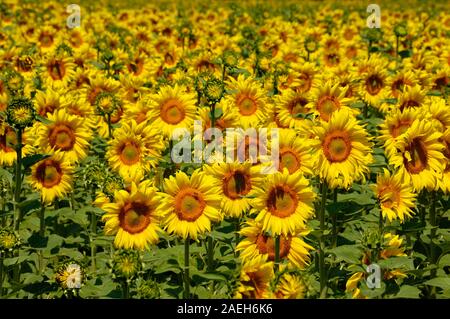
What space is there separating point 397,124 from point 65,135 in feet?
10.2

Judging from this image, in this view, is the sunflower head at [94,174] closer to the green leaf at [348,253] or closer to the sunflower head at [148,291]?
the sunflower head at [148,291]

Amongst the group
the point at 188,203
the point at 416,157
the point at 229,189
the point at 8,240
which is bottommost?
the point at 8,240

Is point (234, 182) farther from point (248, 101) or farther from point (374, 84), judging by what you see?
point (374, 84)

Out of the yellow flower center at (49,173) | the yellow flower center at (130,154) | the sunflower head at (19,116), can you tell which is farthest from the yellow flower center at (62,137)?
the sunflower head at (19,116)

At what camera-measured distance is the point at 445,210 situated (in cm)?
630

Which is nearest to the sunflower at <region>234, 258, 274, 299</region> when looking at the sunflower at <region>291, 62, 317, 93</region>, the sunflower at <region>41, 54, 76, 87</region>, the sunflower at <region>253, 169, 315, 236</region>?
the sunflower at <region>253, 169, 315, 236</region>

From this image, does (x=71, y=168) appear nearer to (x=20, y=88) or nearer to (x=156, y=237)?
(x=156, y=237)

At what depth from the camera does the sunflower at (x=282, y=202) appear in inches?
187

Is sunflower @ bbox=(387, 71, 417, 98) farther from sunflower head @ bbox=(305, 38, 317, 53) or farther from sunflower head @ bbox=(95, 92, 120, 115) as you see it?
sunflower head @ bbox=(95, 92, 120, 115)

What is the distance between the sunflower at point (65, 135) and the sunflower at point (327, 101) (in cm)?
223

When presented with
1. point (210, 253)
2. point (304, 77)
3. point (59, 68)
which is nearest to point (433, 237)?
point (210, 253)

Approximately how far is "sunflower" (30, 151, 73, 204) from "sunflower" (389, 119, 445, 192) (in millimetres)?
2857

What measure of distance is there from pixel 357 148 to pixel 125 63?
550 cm

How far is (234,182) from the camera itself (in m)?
5.34
